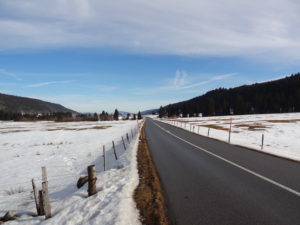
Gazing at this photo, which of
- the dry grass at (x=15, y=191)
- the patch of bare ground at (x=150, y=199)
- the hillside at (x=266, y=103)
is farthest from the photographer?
the hillside at (x=266, y=103)

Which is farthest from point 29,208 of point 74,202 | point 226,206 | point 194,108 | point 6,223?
point 194,108

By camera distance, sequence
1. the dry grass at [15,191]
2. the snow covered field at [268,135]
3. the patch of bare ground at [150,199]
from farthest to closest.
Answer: the snow covered field at [268,135]
the dry grass at [15,191]
the patch of bare ground at [150,199]

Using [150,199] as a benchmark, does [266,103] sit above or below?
above

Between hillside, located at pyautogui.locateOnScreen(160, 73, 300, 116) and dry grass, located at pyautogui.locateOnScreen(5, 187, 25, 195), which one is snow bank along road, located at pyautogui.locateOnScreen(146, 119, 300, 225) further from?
hillside, located at pyautogui.locateOnScreen(160, 73, 300, 116)

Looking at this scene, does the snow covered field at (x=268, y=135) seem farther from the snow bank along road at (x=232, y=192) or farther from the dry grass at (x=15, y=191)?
the dry grass at (x=15, y=191)

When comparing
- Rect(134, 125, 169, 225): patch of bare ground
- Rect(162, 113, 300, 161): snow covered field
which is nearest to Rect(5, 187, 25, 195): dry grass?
Rect(134, 125, 169, 225): patch of bare ground

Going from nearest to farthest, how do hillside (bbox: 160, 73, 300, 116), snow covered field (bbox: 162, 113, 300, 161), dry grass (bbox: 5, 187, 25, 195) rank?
dry grass (bbox: 5, 187, 25, 195)
snow covered field (bbox: 162, 113, 300, 161)
hillside (bbox: 160, 73, 300, 116)

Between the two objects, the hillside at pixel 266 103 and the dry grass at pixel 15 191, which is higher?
the hillside at pixel 266 103

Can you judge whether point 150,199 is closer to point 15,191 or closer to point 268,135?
point 15,191

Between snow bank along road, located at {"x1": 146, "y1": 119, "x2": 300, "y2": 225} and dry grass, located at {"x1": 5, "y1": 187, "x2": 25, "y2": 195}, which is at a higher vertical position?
snow bank along road, located at {"x1": 146, "y1": 119, "x2": 300, "y2": 225}

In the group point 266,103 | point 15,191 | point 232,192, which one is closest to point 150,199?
point 232,192

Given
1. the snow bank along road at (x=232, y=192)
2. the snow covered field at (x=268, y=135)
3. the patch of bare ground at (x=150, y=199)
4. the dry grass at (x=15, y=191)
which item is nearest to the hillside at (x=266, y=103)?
the snow covered field at (x=268, y=135)

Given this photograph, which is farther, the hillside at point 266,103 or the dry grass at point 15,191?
the hillside at point 266,103

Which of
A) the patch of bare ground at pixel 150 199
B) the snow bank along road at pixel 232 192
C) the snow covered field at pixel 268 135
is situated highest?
the patch of bare ground at pixel 150 199
